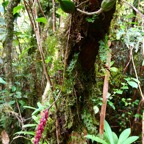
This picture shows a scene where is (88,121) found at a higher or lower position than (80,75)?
lower

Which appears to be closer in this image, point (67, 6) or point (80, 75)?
point (67, 6)

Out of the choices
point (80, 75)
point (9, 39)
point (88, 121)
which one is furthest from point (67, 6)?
point (9, 39)

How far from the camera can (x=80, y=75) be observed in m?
0.76

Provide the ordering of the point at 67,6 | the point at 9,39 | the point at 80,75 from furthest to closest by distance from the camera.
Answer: the point at 9,39
the point at 80,75
the point at 67,6

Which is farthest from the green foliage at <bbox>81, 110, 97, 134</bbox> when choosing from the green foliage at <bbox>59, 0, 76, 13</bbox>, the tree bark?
the tree bark

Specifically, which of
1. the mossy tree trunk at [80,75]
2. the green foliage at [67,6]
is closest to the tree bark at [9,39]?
the mossy tree trunk at [80,75]

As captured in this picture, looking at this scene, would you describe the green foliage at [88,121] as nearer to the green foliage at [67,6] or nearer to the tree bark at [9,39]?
the green foliage at [67,6]

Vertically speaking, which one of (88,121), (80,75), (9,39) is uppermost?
(9,39)

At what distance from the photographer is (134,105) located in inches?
86.7

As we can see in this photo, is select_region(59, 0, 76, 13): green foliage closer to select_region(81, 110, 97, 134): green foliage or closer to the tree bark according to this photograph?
select_region(81, 110, 97, 134): green foliage

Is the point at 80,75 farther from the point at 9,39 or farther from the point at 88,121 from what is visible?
the point at 9,39

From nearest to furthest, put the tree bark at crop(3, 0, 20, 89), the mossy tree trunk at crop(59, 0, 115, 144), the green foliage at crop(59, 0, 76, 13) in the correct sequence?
the green foliage at crop(59, 0, 76, 13) < the mossy tree trunk at crop(59, 0, 115, 144) < the tree bark at crop(3, 0, 20, 89)

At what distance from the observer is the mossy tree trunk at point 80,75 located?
2.21 feet

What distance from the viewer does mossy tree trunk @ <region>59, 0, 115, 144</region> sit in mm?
674
